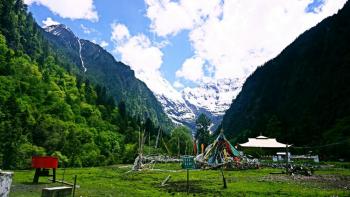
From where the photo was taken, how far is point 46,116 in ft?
298

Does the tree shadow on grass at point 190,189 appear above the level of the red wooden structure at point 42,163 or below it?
below

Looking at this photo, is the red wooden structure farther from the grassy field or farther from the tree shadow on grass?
the tree shadow on grass

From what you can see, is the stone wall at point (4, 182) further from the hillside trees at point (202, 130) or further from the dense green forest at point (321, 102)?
the hillside trees at point (202, 130)

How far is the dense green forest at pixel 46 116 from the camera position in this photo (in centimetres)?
7201

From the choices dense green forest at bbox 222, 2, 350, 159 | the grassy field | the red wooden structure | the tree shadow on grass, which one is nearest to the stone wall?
the grassy field

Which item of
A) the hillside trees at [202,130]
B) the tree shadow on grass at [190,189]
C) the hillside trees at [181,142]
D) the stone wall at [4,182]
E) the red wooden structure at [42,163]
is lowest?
the tree shadow on grass at [190,189]

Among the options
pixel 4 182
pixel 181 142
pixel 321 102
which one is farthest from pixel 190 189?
pixel 321 102

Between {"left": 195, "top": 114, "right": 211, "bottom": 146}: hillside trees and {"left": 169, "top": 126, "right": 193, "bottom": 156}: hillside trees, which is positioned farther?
{"left": 195, "top": 114, "right": 211, "bottom": 146}: hillside trees

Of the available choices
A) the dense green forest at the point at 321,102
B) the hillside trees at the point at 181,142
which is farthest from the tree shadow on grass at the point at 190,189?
the hillside trees at the point at 181,142

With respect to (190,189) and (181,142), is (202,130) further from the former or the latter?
(190,189)

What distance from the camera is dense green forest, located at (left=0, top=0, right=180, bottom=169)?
7201cm

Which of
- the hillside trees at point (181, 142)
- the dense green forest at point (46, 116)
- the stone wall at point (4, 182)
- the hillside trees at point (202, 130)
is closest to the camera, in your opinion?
the stone wall at point (4, 182)

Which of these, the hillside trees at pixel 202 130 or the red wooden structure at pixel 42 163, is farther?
the hillside trees at pixel 202 130

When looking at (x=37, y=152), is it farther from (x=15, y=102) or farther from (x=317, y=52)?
(x=317, y=52)
